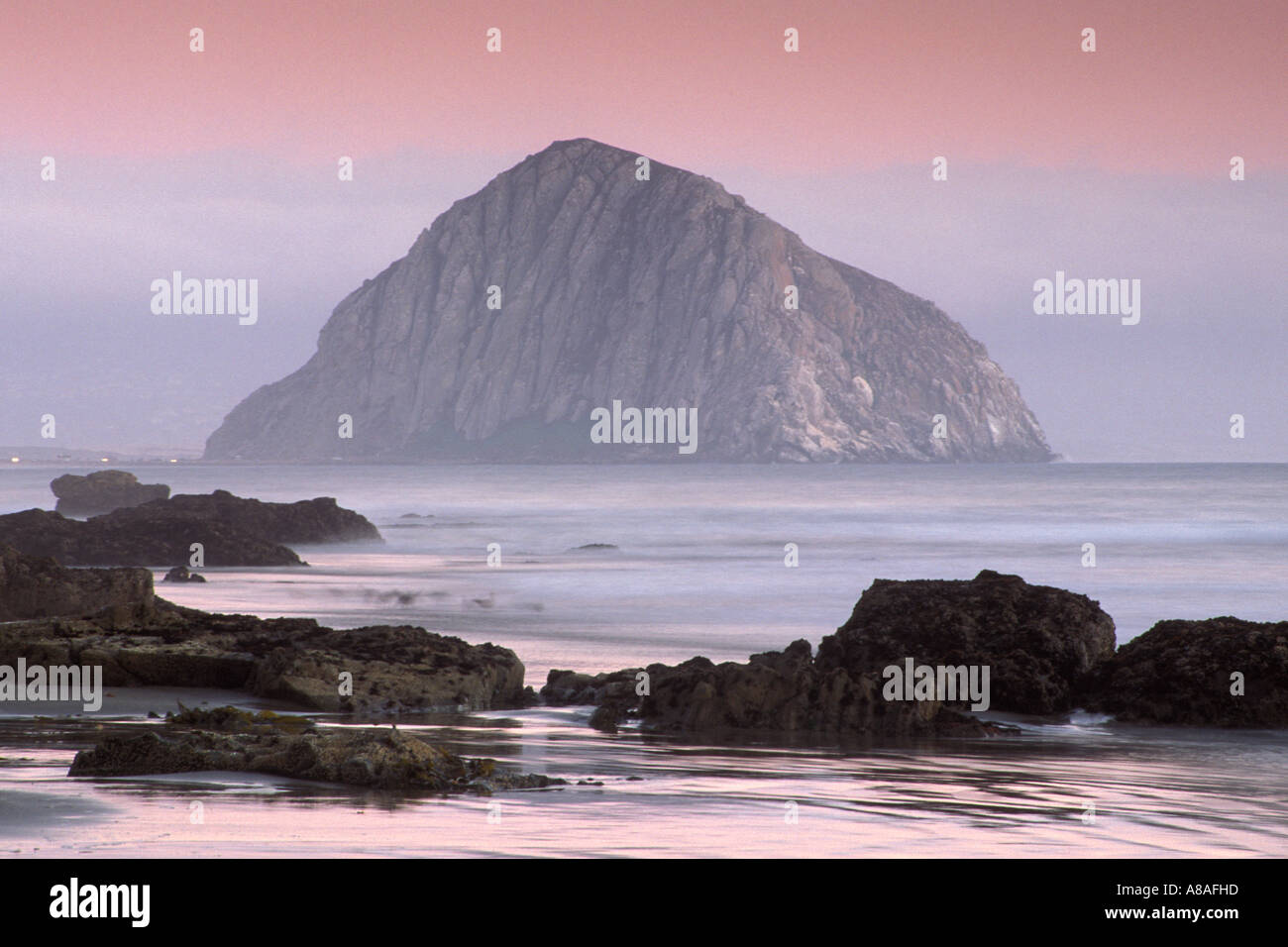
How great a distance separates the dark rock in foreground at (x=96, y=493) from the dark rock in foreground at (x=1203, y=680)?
53.9 meters

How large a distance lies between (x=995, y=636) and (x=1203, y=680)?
2039mm

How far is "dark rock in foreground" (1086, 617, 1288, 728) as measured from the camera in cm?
1402

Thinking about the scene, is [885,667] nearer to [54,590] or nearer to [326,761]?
[326,761]

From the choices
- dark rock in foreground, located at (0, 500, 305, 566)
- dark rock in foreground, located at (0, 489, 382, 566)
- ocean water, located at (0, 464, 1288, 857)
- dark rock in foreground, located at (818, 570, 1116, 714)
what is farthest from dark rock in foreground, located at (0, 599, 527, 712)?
dark rock in foreground, located at (0, 500, 305, 566)

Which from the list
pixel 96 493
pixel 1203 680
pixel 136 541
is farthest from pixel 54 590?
pixel 96 493

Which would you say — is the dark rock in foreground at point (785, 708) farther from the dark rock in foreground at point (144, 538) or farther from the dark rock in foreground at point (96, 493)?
the dark rock in foreground at point (96, 493)

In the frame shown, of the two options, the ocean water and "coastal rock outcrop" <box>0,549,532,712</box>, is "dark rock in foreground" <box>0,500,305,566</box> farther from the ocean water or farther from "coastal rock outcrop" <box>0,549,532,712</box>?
"coastal rock outcrop" <box>0,549,532,712</box>

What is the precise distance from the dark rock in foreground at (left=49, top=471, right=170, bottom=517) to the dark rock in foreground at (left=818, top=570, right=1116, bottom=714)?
5181 cm

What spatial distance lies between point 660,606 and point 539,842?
22.1 metres

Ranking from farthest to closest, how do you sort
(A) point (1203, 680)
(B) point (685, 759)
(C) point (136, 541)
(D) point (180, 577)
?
(C) point (136, 541) → (D) point (180, 577) → (A) point (1203, 680) → (B) point (685, 759)

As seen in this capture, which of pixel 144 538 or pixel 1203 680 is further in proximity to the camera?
pixel 144 538

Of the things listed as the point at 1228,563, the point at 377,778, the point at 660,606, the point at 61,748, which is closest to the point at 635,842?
the point at 377,778

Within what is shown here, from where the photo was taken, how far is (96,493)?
210 ft
